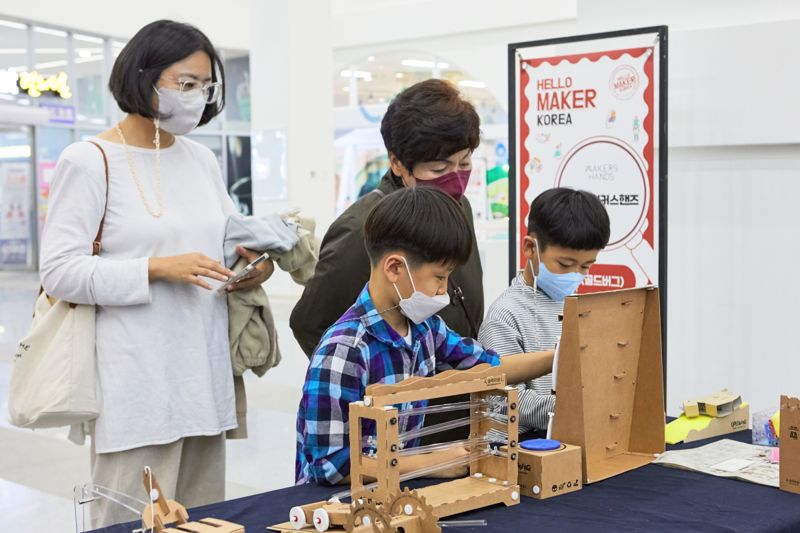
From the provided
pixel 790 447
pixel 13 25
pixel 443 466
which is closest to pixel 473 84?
pixel 13 25

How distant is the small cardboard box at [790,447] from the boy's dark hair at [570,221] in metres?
0.61

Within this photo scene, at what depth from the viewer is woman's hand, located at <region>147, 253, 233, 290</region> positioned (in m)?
2.07

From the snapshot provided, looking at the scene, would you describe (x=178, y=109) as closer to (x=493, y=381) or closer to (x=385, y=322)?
(x=385, y=322)

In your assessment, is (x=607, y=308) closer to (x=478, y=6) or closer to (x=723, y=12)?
(x=723, y=12)

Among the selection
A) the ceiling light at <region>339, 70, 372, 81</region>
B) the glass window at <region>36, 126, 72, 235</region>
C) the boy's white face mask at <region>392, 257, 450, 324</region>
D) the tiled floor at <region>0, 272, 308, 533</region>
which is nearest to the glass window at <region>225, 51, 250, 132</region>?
the ceiling light at <region>339, 70, 372, 81</region>

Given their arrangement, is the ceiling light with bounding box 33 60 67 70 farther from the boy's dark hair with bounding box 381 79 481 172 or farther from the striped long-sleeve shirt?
the striped long-sleeve shirt

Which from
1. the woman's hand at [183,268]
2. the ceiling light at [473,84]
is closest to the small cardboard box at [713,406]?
the woman's hand at [183,268]

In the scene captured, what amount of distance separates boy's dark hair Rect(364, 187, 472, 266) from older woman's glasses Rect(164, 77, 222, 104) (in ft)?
2.25

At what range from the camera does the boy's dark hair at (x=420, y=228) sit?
1666mm

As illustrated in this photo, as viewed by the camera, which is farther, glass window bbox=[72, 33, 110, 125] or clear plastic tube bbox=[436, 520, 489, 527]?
Answer: glass window bbox=[72, 33, 110, 125]

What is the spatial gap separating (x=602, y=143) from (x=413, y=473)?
2.61 metres

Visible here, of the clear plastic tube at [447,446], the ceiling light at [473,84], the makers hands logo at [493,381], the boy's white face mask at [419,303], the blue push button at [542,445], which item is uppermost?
the ceiling light at [473,84]

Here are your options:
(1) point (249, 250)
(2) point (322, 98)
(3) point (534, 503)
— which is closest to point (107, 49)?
(2) point (322, 98)

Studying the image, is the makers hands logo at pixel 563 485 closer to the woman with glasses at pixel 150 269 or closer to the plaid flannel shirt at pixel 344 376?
the plaid flannel shirt at pixel 344 376
